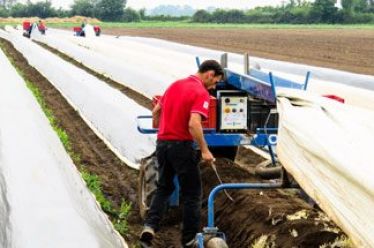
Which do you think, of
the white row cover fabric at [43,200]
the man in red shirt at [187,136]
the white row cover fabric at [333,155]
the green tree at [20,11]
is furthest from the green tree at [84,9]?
the white row cover fabric at [333,155]

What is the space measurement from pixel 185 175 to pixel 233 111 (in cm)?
143

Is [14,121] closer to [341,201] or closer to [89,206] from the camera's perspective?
[89,206]

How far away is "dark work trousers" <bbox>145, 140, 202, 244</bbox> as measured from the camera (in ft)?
20.0

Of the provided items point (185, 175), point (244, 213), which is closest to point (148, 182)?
point (244, 213)

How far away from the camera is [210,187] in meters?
8.02

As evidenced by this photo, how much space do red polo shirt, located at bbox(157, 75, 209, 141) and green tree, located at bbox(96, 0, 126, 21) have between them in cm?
8324

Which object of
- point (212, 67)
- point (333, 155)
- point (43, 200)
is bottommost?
point (43, 200)

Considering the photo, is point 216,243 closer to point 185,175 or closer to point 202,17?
point 185,175

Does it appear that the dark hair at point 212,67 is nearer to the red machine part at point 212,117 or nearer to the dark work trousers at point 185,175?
the dark work trousers at point 185,175

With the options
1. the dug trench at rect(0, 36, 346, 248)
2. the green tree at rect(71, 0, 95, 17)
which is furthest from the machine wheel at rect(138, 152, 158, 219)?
the green tree at rect(71, 0, 95, 17)

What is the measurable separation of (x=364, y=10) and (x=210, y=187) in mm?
77610

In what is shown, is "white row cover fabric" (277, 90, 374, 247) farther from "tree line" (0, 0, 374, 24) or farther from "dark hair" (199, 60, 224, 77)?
"tree line" (0, 0, 374, 24)

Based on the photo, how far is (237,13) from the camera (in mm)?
85938

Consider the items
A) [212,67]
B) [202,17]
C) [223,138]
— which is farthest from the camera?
[202,17]
